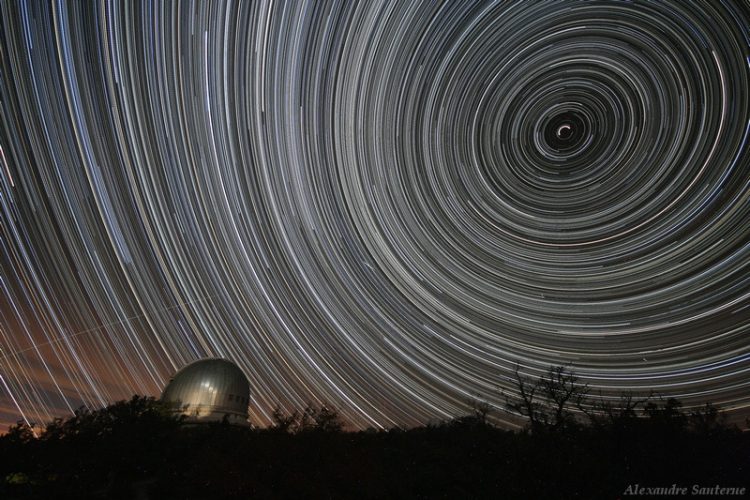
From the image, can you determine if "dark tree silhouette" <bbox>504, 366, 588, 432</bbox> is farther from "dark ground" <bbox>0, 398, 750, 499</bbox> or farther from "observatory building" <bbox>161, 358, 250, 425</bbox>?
"observatory building" <bbox>161, 358, 250, 425</bbox>

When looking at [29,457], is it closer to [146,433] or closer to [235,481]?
[146,433]

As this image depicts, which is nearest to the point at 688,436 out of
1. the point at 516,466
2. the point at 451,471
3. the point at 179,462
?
the point at 516,466

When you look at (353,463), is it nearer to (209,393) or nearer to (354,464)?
(354,464)

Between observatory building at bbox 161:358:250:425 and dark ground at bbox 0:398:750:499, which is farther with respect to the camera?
observatory building at bbox 161:358:250:425

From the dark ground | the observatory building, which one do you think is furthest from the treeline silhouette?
the observatory building

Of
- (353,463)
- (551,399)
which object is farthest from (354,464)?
(551,399)
